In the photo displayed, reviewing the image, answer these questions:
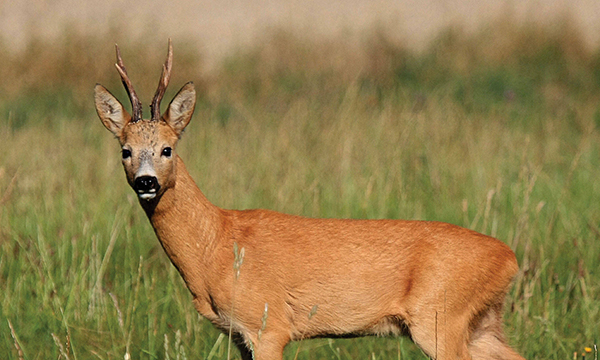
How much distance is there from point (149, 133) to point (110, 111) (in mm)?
405

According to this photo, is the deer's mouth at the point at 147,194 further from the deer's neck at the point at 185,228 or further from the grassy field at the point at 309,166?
the grassy field at the point at 309,166

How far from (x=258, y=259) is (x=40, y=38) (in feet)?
33.8

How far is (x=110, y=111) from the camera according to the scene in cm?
487

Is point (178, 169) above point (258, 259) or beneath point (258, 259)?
above

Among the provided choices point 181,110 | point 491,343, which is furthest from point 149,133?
point 491,343

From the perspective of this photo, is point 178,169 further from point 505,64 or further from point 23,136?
point 505,64

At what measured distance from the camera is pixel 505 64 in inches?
536

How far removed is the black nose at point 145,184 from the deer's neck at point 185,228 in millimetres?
275

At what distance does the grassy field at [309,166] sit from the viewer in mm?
5320

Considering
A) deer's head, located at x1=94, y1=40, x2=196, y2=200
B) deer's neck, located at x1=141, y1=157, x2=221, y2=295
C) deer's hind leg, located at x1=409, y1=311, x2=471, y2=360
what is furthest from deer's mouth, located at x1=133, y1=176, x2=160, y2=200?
deer's hind leg, located at x1=409, y1=311, x2=471, y2=360

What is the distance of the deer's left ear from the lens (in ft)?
15.7

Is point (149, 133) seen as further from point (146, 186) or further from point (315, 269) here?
point (315, 269)

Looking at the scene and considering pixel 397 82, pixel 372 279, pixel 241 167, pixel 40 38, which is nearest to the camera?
pixel 372 279

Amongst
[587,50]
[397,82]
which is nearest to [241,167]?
[397,82]
